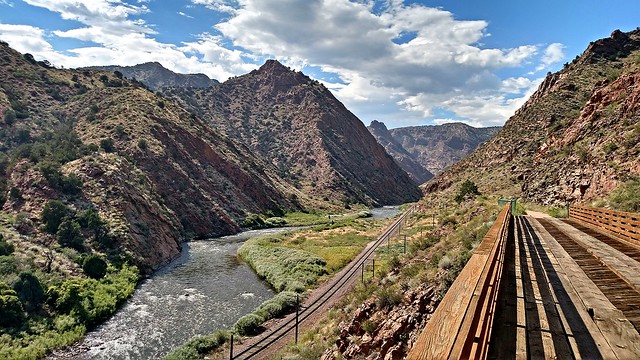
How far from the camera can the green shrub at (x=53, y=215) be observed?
4069cm

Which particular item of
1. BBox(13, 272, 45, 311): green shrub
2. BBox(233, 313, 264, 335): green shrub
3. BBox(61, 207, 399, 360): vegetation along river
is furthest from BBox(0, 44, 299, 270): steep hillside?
BBox(233, 313, 264, 335): green shrub

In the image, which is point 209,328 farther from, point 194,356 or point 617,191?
point 617,191

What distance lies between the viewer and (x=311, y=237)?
6712 cm

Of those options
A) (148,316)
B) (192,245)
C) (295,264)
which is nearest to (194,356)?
(148,316)

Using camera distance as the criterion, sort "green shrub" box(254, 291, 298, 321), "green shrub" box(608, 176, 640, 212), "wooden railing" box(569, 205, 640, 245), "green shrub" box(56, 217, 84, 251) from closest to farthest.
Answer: "wooden railing" box(569, 205, 640, 245) < "green shrub" box(608, 176, 640, 212) < "green shrub" box(254, 291, 298, 321) < "green shrub" box(56, 217, 84, 251)

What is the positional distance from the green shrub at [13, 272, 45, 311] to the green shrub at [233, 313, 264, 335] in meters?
15.6

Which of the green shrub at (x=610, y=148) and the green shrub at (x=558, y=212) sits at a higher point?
the green shrub at (x=610, y=148)

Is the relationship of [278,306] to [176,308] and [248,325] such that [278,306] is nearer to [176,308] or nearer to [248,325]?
[248,325]

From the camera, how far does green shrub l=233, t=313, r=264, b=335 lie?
26.8 meters

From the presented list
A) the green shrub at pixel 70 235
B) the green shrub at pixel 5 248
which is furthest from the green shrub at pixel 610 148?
the green shrub at pixel 5 248

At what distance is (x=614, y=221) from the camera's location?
1672 centimetres

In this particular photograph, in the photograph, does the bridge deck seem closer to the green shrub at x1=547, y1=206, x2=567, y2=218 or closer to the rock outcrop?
the rock outcrop

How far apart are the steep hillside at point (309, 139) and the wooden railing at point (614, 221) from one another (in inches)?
4401

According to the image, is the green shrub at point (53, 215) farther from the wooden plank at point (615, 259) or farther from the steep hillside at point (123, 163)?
the wooden plank at point (615, 259)
